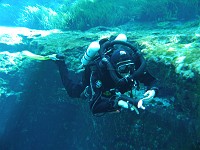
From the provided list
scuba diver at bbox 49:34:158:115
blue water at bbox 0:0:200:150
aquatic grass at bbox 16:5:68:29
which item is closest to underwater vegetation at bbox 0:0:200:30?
blue water at bbox 0:0:200:150

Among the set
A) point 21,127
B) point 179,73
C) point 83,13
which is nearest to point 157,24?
point 83,13

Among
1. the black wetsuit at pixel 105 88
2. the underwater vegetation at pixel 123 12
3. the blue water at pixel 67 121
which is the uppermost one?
the underwater vegetation at pixel 123 12

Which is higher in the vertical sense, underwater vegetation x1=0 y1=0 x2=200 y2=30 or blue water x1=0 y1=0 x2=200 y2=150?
underwater vegetation x1=0 y1=0 x2=200 y2=30

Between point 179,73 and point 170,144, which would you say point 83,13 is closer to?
point 179,73

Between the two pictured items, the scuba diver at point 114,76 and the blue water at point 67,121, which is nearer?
the scuba diver at point 114,76

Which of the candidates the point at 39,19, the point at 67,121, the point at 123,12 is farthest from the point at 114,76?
the point at 39,19

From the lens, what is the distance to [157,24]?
7.78 metres

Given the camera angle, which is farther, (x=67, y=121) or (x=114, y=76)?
(x=67, y=121)

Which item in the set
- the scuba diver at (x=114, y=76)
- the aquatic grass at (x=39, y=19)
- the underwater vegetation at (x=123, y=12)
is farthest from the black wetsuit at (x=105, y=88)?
the aquatic grass at (x=39, y=19)

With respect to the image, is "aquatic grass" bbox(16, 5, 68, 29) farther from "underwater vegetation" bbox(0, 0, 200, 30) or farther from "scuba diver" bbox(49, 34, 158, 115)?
"scuba diver" bbox(49, 34, 158, 115)

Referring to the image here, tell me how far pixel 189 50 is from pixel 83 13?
17.4 feet

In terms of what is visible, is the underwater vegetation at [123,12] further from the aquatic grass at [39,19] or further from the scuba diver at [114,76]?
the scuba diver at [114,76]

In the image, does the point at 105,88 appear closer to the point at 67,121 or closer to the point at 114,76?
the point at 114,76

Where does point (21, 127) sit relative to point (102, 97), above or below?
below
